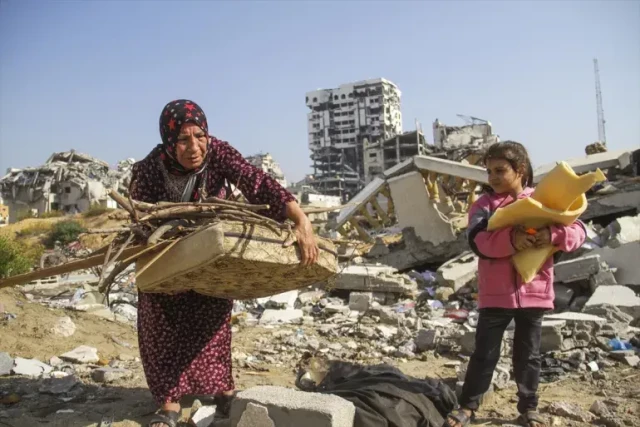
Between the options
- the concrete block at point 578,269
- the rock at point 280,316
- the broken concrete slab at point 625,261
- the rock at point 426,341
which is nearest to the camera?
the rock at point 426,341

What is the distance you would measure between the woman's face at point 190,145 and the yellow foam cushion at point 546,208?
1.65m

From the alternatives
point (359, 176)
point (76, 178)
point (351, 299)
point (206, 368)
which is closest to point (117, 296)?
point (351, 299)

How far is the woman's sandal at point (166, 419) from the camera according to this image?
273 cm

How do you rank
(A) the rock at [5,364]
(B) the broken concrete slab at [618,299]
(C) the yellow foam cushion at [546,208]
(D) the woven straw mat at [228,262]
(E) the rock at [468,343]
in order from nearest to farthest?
(D) the woven straw mat at [228,262], (C) the yellow foam cushion at [546,208], (A) the rock at [5,364], (E) the rock at [468,343], (B) the broken concrete slab at [618,299]

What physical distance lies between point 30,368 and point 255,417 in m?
2.85

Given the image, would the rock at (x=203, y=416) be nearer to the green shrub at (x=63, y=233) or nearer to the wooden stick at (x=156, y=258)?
the wooden stick at (x=156, y=258)

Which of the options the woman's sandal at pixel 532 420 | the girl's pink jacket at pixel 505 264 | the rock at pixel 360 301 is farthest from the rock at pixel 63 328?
the woman's sandal at pixel 532 420

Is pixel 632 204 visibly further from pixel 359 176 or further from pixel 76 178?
pixel 359 176

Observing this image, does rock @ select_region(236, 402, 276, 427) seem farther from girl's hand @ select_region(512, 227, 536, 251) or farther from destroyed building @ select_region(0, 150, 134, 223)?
destroyed building @ select_region(0, 150, 134, 223)

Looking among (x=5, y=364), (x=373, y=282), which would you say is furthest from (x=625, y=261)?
(x=5, y=364)

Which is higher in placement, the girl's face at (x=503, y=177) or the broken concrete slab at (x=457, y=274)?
the girl's face at (x=503, y=177)

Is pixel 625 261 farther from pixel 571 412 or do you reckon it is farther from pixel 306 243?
pixel 306 243

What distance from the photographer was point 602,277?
6.66 meters

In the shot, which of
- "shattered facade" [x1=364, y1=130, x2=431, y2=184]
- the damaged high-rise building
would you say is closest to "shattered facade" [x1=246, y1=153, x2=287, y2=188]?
the damaged high-rise building
